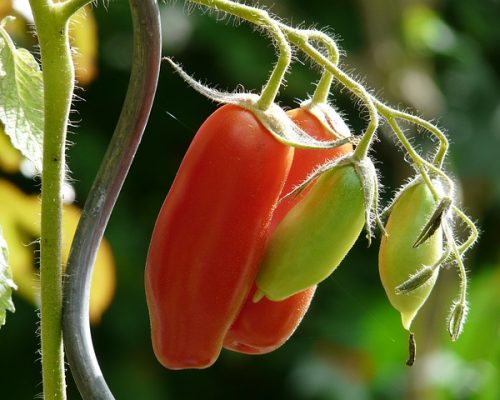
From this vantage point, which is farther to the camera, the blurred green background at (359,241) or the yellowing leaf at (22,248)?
A: the blurred green background at (359,241)

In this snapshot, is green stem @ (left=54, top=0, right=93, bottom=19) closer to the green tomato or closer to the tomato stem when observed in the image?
the tomato stem

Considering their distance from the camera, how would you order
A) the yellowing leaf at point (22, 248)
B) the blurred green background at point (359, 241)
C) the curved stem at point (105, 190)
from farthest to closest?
the blurred green background at point (359, 241) → the yellowing leaf at point (22, 248) → the curved stem at point (105, 190)

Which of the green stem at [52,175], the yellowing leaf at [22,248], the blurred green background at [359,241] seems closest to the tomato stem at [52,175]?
the green stem at [52,175]

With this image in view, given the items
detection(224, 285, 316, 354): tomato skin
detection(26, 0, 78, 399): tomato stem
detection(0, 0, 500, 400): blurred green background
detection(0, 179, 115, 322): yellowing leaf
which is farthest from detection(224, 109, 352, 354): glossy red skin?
detection(0, 0, 500, 400): blurred green background

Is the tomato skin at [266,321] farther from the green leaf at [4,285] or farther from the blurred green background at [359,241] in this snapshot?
the blurred green background at [359,241]

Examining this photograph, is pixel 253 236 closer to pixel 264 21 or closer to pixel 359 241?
pixel 264 21

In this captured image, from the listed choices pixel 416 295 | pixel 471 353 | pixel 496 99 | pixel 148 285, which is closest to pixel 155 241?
pixel 148 285

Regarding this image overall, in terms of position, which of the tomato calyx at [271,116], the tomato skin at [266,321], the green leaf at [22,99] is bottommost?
the tomato skin at [266,321]

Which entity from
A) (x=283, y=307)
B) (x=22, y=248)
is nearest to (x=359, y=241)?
(x=22, y=248)
